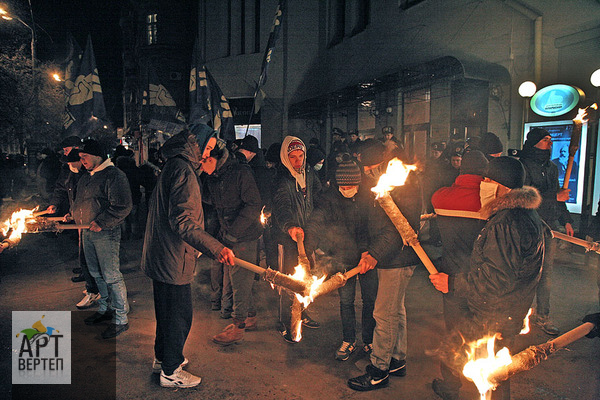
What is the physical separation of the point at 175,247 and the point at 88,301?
3078 mm

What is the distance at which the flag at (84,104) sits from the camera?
27.1 ft

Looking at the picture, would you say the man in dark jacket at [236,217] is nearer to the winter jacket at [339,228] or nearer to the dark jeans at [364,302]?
the winter jacket at [339,228]

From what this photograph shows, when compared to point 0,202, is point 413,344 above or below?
below

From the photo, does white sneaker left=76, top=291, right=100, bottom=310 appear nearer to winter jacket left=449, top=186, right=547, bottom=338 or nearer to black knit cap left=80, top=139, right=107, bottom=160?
black knit cap left=80, top=139, right=107, bottom=160

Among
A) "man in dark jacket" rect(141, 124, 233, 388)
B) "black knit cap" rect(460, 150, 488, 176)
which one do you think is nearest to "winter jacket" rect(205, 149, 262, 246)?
"man in dark jacket" rect(141, 124, 233, 388)

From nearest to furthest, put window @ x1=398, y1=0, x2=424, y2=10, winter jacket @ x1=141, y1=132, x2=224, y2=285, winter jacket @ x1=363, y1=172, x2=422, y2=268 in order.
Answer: winter jacket @ x1=141, y1=132, x2=224, y2=285
winter jacket @ x1=363, y1=172, x2=422, y2=268
window @ x1=398, y1=0, x2=424, y2=10

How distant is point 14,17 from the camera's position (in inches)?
604

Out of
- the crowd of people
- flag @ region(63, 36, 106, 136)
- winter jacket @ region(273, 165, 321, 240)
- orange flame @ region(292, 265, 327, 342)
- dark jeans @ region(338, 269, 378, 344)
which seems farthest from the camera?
flag @ region(63, 36, 106, 136)

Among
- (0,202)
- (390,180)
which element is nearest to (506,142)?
(390,180)

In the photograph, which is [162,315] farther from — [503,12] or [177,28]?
[177,28]

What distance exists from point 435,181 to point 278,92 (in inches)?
565

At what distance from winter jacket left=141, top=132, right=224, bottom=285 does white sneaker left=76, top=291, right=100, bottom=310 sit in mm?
2750

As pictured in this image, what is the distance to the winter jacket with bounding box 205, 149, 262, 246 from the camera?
472 cm

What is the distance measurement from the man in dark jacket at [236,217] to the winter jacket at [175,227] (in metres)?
1.01
